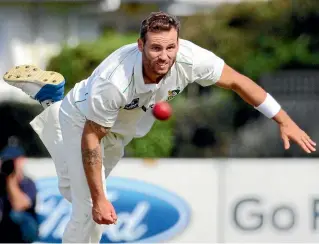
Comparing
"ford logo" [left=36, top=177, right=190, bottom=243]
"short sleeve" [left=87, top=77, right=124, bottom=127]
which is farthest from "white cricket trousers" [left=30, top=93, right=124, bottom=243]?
"ford logo" [left=36, top=177, right=190, bottom=243]

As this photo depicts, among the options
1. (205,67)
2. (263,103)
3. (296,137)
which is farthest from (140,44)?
(296,137)

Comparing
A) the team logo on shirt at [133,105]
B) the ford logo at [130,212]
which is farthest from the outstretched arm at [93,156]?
the ford logo at [130,212]

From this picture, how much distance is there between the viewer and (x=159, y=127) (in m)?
10.4

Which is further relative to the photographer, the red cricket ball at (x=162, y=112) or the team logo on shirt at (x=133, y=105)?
the team logo on shirt at (x=133, y=105)

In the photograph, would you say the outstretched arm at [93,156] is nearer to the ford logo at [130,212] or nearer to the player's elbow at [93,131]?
the player's elbow at [93,131]

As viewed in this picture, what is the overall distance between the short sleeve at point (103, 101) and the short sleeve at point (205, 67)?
0.45m

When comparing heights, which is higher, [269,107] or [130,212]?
[269,107]

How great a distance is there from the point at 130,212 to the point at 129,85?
3.47 metres

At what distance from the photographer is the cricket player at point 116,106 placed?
5105mm

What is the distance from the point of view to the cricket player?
511 centimetres

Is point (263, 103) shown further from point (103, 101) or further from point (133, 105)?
point (103, 101)

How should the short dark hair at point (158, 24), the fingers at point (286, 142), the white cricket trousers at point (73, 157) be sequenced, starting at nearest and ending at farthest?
the short dark hair at point (158, 24)
the fingers at point (286, 142)
the white cricket trousers at point (73, 157)

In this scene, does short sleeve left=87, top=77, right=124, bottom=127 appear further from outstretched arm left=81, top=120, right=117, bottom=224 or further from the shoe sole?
the shoe sole

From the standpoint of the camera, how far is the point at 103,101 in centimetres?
512
